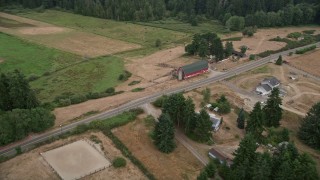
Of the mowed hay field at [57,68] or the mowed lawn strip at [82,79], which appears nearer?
the mowed lawn strip at [82,79]

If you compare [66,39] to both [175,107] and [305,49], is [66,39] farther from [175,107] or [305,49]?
[305,49]

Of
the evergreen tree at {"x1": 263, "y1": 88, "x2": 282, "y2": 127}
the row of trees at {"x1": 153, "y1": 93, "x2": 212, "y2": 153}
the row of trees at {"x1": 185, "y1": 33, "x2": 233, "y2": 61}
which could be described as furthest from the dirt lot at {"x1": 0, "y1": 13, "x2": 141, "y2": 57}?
the evergreen tree at {"x1": 263, "y1": 88, "x2": 282, "y2": 127}

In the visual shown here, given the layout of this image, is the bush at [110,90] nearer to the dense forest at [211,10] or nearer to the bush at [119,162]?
the bush at [119,162]

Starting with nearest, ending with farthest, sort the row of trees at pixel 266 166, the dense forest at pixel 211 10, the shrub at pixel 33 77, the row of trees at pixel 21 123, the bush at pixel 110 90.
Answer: the row of trees at pixel 266 166, the row of trees at pixel 21 123, the bush at pixel 110 90, the shrub at pixel 33 77, the dense forest at pixel 211 10

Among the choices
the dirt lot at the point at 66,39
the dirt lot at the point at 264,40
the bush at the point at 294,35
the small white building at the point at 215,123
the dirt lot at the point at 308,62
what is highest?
the bush at the point at 294,35

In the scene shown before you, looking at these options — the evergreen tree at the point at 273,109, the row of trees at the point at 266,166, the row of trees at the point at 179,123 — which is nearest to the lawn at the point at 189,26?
the evergreen tree at the point at 273,109

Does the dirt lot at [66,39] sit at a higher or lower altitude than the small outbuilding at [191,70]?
lower

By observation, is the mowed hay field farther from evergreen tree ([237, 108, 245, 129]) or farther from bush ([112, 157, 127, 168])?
evergreen tree ([237, 108, 245, 129])
